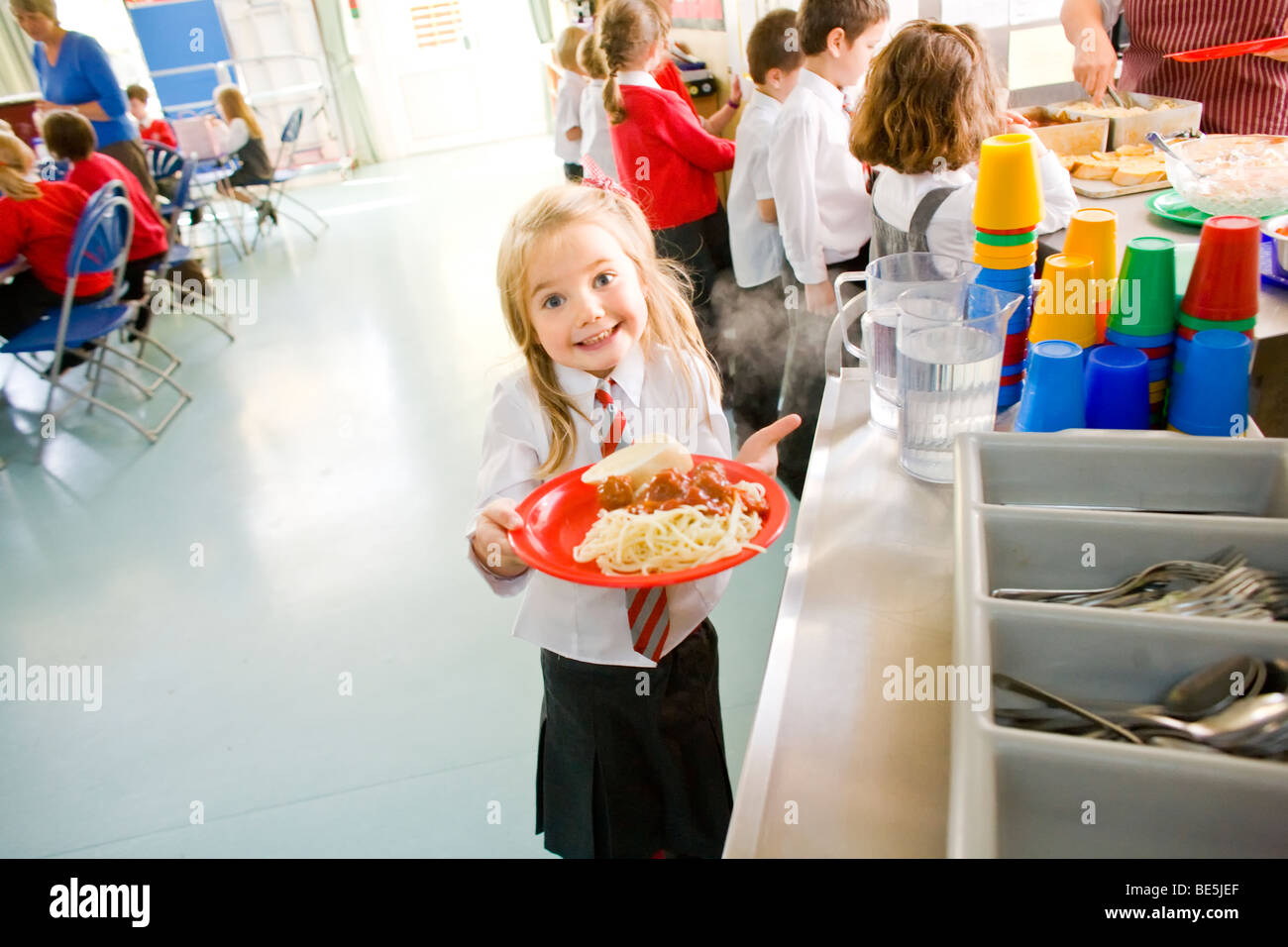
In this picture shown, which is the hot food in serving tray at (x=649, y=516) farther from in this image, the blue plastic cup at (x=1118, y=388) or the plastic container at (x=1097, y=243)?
the plastic container at (x=1097, y=243)

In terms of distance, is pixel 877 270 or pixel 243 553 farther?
pixel 243 553

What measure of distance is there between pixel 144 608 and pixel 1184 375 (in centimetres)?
284

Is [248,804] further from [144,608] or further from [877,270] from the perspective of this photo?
[877,270]

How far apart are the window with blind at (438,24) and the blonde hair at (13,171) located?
645 cm

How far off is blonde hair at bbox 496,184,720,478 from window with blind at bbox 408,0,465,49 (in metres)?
9.10

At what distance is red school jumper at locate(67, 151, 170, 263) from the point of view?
404cm

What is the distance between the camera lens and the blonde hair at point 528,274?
1.22 m

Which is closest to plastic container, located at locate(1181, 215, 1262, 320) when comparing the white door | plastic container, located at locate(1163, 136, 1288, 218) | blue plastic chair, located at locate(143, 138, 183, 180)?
plastic container, located at locate(1163, 136, 1288, 218)

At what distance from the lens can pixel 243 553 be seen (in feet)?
9.70

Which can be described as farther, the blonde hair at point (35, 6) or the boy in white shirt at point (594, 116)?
the blonde hair at point (35, 6)

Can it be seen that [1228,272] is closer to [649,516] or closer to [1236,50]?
[649,516]

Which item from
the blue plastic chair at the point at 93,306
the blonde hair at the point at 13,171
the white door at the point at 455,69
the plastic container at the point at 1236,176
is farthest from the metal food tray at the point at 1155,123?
the white door at the point at 455,69

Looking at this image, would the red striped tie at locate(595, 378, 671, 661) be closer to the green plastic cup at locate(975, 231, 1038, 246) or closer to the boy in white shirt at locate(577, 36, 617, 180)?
the green plastic cup at locate(975, 231, 1038, 246)
